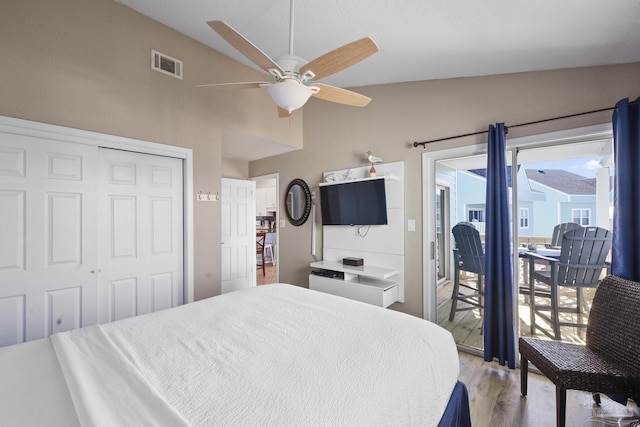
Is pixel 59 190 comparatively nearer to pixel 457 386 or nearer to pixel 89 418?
A: pixel 89 418

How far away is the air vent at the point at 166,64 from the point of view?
2647 millimetres

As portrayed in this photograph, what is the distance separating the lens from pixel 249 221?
184 inches

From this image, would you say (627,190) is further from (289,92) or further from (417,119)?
(289,92)

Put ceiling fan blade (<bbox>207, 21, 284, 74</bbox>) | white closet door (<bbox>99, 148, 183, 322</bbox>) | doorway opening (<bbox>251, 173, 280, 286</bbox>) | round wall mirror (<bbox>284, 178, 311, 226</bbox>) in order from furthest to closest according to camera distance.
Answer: doorway opening (<bbox>251, 173, 280, 286</bbox>) < round wall mirror (<bbox>284, 178, 311, 226</bbox>) < white closet door (<bbox>99, 148, 183, 322</bbox>) < ceiling fan blade (<bbox>207, 21, 284, 74</bbox>)

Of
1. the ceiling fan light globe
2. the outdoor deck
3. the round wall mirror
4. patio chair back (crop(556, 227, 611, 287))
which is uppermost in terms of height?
the ceiling fan light globe

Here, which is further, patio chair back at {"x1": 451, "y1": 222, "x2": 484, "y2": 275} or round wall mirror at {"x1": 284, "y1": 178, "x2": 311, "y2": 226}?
round wall mirror at {"x1": 284, "y1": 178, "x2": 311, "y2": 226}

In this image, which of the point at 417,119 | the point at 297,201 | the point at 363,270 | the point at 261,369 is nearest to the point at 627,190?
the point at 417,119

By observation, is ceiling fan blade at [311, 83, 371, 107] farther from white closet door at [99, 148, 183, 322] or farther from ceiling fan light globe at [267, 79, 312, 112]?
white closet door at [99, 148, 183, 322]

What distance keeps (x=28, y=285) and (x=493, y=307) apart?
3642mm

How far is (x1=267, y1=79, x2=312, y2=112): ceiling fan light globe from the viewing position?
5.41 feet

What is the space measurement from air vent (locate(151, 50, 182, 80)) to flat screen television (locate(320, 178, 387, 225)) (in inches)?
78.5

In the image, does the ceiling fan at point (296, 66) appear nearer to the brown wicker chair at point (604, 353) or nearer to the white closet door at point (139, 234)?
the white closet door at point (139, 234)

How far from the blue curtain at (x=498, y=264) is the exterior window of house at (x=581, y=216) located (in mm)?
515

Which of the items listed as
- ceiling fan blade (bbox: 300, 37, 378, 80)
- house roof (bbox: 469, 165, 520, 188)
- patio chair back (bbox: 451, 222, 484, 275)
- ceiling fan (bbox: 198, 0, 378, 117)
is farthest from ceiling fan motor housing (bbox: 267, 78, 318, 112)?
patio chair back (bbox: 451, 222, 484, 275)
